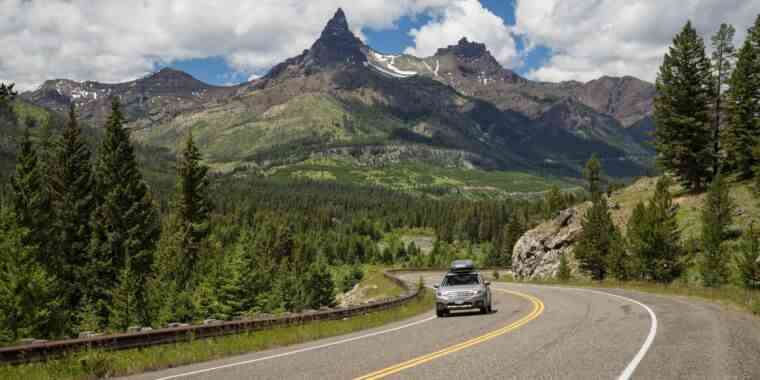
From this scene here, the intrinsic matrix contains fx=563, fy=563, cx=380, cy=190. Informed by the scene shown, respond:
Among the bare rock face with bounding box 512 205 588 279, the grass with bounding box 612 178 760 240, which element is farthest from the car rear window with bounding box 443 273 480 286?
the bare rock face with bounding box 512 205 588 279

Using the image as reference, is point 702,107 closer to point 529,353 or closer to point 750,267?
point 750,267

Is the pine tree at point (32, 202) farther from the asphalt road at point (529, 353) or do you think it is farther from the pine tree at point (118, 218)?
the asphalt road at point (529, 353)

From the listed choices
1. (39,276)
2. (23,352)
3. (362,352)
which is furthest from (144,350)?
(39,276)

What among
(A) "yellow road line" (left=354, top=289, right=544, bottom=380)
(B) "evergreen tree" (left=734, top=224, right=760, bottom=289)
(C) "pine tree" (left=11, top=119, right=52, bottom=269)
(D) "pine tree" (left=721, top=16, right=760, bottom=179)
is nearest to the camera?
(A) "yellow road line" (left=354, top=289, right=544, bottom=380)

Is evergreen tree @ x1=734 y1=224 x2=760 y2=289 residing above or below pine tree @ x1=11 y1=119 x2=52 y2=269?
below

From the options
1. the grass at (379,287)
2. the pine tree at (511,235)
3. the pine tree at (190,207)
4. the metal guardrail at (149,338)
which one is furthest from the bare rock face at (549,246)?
the metal guardrail at (149,338)

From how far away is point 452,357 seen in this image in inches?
478

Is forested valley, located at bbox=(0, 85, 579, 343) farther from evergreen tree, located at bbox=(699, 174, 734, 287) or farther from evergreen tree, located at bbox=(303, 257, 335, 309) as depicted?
evergreen tree, located at bbox=(699, 174, 734, 287)

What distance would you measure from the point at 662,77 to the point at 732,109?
687 cm

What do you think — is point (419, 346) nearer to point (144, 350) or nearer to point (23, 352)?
point (144, 350)

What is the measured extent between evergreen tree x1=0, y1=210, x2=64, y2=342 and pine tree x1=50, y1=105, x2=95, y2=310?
3.88 meters

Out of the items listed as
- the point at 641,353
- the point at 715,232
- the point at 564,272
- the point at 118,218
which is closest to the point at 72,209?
the point at 118,218

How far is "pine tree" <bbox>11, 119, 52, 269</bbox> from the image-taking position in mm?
36281

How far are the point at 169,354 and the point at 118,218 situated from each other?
94.1 feet
